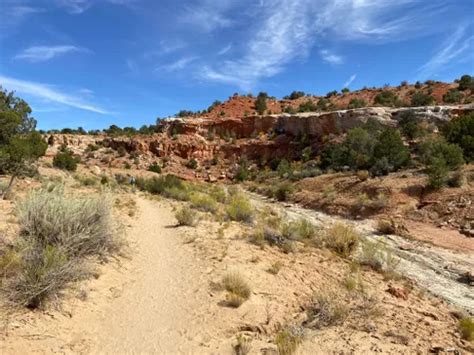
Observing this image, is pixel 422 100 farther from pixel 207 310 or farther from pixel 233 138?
pixel 207 310

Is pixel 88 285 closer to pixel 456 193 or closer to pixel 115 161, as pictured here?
pixel 456 193

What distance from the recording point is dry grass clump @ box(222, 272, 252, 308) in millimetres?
5895

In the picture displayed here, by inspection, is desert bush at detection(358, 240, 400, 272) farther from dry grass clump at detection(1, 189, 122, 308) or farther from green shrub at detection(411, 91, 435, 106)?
green shrub at detection(411, 91, 435, 106)

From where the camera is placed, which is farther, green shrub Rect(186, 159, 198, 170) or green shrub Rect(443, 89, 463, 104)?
green shrub Rect(186, 159, 198, 170)

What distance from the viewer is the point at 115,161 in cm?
4334

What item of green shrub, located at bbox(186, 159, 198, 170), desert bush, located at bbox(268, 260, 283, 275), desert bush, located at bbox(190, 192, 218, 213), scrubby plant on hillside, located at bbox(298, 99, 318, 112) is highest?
scrubby plant on hillside, located at bbox(298, 99, 318, 112)

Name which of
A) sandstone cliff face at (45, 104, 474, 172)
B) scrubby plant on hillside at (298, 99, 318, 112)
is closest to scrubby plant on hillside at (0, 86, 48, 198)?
sandstone cliff face at (45, 104, 474, 172)

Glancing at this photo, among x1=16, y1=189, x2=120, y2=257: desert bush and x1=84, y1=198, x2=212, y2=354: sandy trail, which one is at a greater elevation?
x1=16, y1=189, x2=120, y2=257: desert bush

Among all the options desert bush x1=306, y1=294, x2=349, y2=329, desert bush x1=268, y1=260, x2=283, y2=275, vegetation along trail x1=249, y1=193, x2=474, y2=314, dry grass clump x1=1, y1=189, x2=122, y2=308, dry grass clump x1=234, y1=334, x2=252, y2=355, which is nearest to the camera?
dry grass clump x1=234, y1=334, x2=252, y2=355

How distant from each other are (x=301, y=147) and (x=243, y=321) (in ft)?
125

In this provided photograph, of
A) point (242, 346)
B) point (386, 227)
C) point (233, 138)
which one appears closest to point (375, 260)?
point (242, 346)

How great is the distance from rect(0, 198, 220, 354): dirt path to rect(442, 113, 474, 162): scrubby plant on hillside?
19.1 meters

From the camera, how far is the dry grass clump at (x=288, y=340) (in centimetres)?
454

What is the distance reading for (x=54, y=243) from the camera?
644 centimetres
